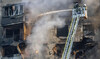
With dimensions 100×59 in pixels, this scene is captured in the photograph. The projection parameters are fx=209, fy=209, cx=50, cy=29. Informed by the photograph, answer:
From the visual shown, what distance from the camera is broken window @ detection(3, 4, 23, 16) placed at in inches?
745

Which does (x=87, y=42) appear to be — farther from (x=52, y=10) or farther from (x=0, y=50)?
(x=0, y=50)

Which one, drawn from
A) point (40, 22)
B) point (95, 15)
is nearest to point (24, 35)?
point (40, 22)

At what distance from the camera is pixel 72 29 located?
1512cm

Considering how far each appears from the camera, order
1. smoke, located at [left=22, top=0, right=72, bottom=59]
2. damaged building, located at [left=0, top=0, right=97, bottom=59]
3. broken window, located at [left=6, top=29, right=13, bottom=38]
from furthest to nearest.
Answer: broken window, located at [left=6, top=29, right=13, bottom=38] → smoke, located at [left=22, top=0, right=72, bottom=59] → damaged building, located at [left=0, top=0, right=97, bottom=59]

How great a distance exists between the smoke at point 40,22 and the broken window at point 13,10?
0.66 meters

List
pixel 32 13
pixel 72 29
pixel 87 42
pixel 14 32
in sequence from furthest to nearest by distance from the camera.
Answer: pixel 14 32, pixel 32 13, pixel 87 42, pixel 72 29

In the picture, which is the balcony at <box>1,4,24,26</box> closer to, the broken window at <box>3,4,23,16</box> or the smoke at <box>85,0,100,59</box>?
the broken window at <box>3,4,23,16</box>

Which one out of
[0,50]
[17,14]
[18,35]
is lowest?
[0,50]

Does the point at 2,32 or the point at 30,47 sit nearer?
the point at 30,47

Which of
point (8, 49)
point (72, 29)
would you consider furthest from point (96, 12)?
point (8, 49)

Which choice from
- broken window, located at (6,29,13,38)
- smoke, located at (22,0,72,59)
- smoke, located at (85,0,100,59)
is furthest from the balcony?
smoke, located at (85,0,100,59)

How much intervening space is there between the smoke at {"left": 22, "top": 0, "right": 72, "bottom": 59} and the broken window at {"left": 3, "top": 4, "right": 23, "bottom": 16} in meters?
0.66

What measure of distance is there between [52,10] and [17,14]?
3.18 meters

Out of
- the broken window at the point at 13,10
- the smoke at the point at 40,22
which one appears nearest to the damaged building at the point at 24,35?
the broken window at the point at 13,10
